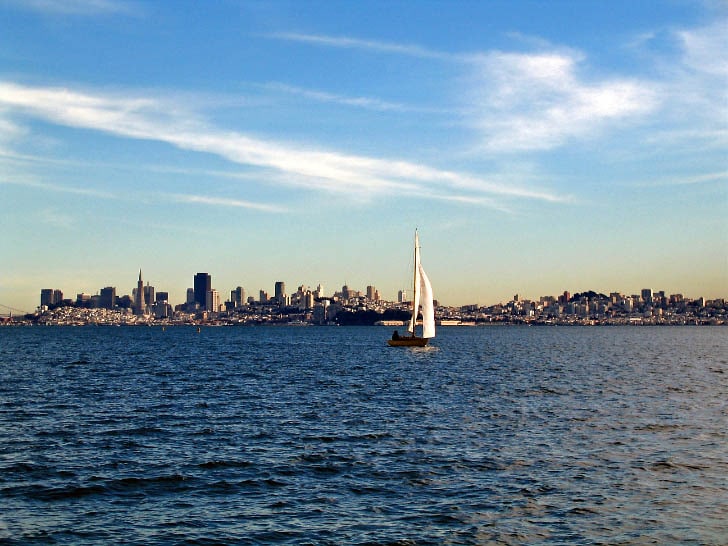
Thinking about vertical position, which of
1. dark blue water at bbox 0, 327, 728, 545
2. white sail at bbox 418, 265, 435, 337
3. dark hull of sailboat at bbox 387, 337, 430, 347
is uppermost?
white sail at bbox 418, 265, 435, 337

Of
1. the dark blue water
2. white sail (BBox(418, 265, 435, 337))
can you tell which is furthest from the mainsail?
the dark blue water

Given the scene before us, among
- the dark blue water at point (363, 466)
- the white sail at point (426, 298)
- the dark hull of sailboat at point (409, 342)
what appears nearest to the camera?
the dark blue water at point (363, 466)

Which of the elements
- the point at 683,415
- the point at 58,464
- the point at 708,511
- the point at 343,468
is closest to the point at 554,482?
the point at 708,511

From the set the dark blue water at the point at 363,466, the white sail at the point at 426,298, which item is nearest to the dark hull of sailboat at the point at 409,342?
the white sail at the point at 426,298

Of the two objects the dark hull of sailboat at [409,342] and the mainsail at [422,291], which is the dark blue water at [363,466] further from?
the dark hull of sailboat at [409,342]

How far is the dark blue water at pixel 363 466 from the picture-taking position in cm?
2377

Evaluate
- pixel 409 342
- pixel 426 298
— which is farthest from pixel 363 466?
pixel 409 342

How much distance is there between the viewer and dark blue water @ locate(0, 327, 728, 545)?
23.8 metres

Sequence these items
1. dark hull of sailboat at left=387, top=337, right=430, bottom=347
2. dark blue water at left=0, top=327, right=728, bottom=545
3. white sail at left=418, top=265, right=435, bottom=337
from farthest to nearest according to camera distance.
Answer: dark hull of sailboat at left=387, top=337, right=430, bottom=347 → white sail at left=418, top=265, right=435, bottom=337 → dark blue water at left=0, top=327, right=728, bottom=545

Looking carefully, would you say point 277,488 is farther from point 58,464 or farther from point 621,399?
point 621,399

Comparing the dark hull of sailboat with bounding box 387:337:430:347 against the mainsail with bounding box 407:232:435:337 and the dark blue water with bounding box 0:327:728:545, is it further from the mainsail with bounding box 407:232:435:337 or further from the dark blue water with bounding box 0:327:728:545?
the dark blue water with bounding box 0:327:728:545

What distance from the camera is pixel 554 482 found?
29.2m

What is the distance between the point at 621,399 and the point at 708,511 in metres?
32.9

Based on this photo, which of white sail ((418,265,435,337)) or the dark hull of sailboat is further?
the dark hull of sailboat
